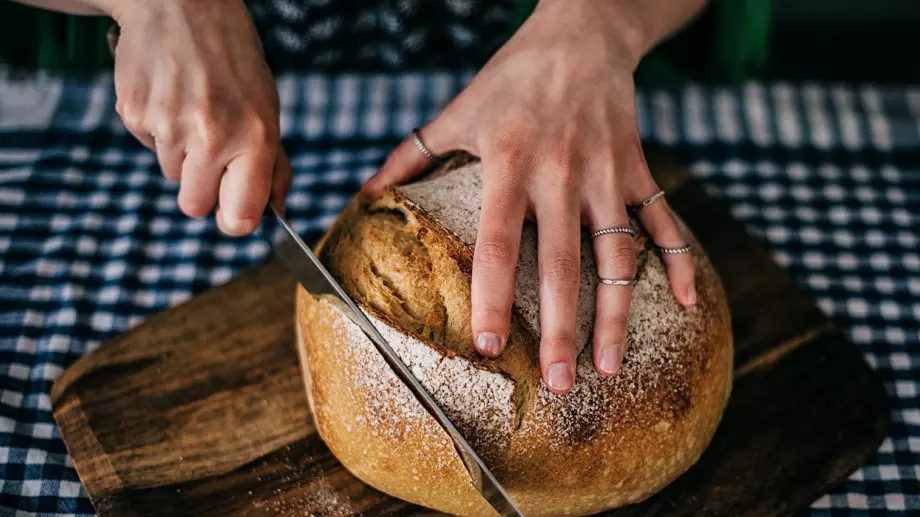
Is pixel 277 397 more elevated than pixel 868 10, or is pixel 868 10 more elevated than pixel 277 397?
pixel 868 10

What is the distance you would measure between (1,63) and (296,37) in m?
0.64

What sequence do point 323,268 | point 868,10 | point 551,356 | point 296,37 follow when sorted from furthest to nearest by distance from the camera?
point 868,10 → point 296,37 → point 323,268 → point 551,356

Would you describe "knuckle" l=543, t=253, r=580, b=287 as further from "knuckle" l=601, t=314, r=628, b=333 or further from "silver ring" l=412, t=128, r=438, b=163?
"silver ring" l=412, t=128, r=438, b=163

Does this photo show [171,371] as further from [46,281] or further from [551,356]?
[551,356]

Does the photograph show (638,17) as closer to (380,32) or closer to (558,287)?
(558,287)

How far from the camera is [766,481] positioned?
1196 mm

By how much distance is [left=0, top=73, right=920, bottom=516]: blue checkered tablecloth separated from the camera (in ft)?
4.32

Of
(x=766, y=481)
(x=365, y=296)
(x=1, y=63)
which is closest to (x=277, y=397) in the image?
(x=365, y=296)

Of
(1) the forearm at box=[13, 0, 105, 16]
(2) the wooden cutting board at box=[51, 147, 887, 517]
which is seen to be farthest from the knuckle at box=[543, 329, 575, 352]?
(1) the forearm at box=[13, 0, 105, 16]

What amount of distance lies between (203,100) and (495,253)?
1.38 feet

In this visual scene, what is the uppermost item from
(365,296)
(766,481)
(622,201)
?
(622,201)

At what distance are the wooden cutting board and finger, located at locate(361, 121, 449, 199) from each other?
291mm

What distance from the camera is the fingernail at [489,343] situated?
979mm

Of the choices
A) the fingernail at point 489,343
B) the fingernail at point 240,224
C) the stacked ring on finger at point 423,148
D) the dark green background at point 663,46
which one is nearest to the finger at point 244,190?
the fingernail at point 240,224
